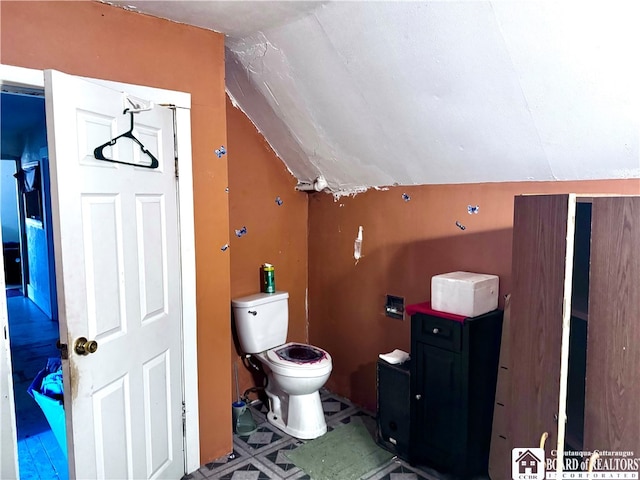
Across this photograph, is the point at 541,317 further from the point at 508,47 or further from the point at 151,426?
the point at 151,426

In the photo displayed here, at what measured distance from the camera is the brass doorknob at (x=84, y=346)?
164cm

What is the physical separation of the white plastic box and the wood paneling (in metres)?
0.65

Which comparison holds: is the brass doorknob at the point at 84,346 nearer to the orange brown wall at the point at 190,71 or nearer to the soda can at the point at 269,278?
the orange brown wall at the point at 190,71

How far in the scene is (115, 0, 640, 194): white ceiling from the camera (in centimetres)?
161

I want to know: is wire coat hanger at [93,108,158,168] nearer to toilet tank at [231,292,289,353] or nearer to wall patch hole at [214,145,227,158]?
wall patch hole at [214,145,227,158]

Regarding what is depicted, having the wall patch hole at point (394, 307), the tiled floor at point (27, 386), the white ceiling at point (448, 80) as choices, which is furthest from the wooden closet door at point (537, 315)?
the tiled floor at point (27, 386)

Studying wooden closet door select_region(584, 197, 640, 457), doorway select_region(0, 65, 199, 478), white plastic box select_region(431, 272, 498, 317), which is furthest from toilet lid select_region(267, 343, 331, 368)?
wooden closet door select_region(584, 197, 640, 457)

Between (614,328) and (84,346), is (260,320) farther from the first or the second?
(614,328)

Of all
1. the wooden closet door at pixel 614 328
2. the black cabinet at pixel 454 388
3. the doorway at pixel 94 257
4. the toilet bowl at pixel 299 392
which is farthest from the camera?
the toilet bowl at pixel 299 392

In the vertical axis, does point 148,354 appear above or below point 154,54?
below

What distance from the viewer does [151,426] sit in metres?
2.11

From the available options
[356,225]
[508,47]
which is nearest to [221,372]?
[356,225]

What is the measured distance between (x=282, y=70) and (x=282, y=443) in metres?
2.12

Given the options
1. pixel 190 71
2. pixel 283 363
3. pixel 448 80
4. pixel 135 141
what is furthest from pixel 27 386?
pixel 448 80
